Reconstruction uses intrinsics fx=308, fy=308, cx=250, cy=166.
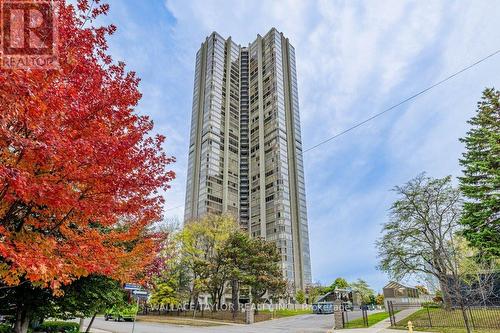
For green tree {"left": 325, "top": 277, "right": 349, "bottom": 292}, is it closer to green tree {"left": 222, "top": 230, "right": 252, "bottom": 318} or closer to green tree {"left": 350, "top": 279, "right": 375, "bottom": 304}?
green tree {"left": 350, "top": 279, "right": 375, "bottom": 304}

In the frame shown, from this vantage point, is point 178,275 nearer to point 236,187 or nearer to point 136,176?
point 136,176

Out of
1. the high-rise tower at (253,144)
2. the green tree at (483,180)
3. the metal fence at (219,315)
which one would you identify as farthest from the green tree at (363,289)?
the green tree at (483,180)

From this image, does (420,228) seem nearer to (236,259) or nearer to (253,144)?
(236,259)

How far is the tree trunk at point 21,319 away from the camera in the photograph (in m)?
10.1

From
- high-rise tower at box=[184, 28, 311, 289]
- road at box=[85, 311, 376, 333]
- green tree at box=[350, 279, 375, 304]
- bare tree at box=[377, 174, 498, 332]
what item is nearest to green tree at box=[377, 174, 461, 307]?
bare tree at box=[377, 174, 498, 332]

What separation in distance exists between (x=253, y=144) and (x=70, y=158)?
84648mm

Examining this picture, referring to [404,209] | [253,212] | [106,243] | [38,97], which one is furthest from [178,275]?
[253,212]

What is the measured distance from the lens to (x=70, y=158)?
15.3 ft

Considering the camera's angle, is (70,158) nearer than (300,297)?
Yes

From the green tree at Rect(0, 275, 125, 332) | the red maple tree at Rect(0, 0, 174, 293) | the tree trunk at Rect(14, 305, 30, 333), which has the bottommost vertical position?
the tree trunk at Rect(14, 305, 30, 333)

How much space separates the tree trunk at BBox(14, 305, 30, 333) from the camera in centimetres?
1010

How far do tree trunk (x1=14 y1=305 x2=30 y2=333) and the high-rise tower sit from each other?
5611cm

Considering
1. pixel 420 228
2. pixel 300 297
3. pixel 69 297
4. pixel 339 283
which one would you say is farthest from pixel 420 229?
pixel 339 283

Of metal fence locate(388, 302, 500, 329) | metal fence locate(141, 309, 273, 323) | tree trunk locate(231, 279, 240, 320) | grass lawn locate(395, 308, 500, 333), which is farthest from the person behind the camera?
tree trunk locate(231, 279, 240, 320)
